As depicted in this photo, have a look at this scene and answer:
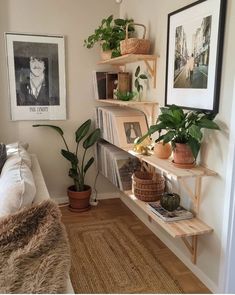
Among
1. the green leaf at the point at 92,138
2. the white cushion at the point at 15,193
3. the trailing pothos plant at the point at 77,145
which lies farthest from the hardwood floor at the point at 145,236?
the white cushion at the point at 15,193

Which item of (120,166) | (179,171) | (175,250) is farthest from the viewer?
(120,166)

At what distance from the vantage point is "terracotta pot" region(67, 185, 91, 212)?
3.05m

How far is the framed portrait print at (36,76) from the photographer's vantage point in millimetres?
2895

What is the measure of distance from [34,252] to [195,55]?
1459mm

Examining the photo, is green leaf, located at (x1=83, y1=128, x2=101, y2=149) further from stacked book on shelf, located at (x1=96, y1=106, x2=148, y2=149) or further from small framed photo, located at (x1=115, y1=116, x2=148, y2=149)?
small framed photo, located at (x1=115, y1=116, x2=148, y2=149)

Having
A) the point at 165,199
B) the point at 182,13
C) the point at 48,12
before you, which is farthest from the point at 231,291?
the point at 48,12

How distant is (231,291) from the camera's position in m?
1.73

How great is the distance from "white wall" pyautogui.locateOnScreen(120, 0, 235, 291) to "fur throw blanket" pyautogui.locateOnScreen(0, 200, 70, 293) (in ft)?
3.19

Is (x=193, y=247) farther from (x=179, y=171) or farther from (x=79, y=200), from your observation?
(x=79, y=200)

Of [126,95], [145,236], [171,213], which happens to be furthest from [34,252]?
[126,95]

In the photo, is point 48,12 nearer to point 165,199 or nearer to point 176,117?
point 176,117

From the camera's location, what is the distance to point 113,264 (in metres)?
2.13

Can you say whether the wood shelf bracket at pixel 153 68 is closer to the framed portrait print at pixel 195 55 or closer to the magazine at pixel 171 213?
the framed portrait print at pixel 195 55

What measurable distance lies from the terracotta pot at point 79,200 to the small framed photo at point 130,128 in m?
0.82
